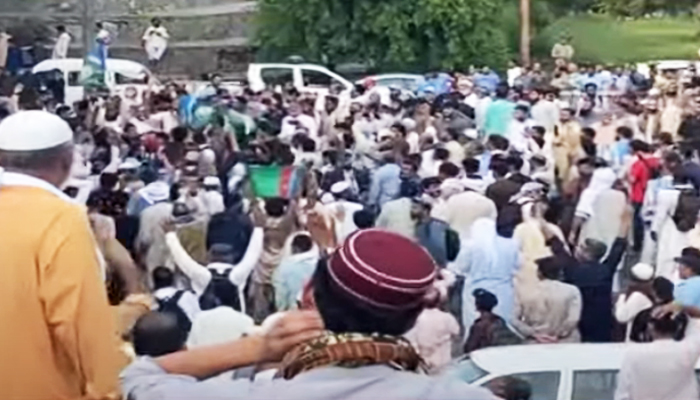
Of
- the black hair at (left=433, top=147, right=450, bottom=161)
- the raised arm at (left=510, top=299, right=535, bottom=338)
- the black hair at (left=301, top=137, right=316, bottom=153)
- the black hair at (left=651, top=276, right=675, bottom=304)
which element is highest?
the black hair at (left=651, top=276, right=675, bottom=304)

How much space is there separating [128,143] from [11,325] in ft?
42.2

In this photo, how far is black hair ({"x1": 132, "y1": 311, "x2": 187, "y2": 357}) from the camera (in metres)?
4.82

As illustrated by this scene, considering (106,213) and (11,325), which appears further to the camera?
(106,213)

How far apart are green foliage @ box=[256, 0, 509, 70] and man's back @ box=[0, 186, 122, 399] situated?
29.7 m

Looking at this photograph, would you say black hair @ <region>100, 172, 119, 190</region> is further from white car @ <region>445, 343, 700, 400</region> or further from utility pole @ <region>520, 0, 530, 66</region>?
utility pole @ <region>520, 0, 530, 66</region>

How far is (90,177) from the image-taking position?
1259 cm

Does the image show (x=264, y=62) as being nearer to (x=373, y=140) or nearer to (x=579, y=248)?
(x=373, y=140)

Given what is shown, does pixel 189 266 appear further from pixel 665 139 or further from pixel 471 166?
pixel 665 139

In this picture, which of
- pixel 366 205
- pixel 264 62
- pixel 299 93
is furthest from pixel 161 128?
pixel 264 62

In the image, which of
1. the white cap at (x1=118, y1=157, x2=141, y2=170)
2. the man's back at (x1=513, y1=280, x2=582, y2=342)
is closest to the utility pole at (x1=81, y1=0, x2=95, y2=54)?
the white cap at (x1=118, y1=157, x2=141, y2=170)

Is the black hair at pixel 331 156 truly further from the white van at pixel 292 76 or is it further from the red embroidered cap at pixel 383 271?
the white van at pixel 292 76

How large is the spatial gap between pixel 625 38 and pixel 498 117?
94.8 feet

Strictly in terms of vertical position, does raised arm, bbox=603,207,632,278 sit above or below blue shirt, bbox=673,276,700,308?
below

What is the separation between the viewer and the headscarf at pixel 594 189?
11836 mm
